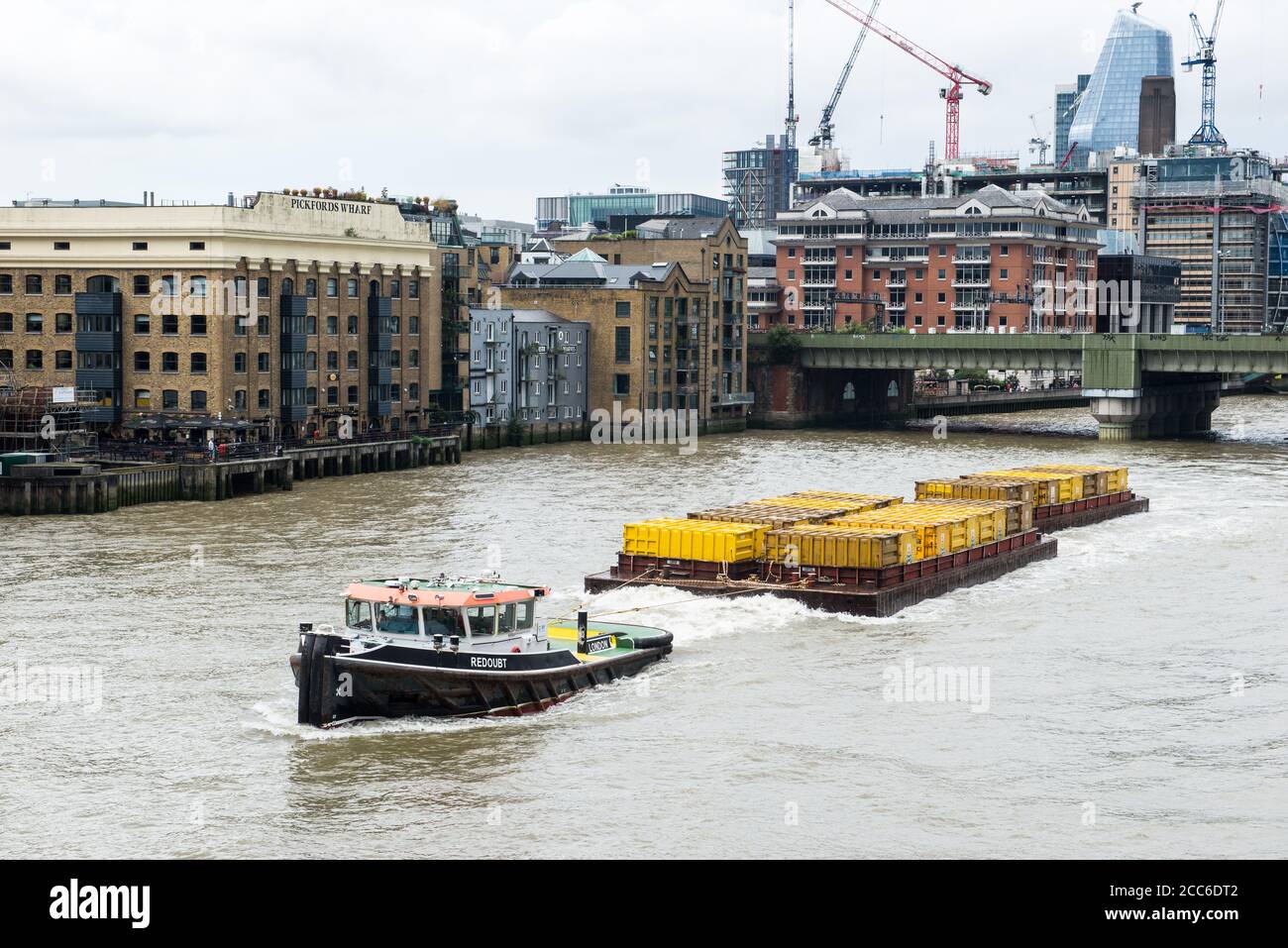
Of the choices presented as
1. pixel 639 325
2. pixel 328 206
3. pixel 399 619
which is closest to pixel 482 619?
pixel 399 619

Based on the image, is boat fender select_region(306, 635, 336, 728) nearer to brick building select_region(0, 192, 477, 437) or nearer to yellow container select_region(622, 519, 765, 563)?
yellow container select_region(622, 519, 765, 563)

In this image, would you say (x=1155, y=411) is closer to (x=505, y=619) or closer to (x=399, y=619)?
(x=505, y=619)

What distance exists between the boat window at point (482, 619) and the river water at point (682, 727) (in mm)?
2242

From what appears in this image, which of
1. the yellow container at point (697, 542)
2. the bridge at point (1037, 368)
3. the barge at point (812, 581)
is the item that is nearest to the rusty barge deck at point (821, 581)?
the barge at point (812, 581)

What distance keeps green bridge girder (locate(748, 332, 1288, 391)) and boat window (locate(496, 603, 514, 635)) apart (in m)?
100

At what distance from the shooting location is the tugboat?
40.1m

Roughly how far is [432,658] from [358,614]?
2.45 metres

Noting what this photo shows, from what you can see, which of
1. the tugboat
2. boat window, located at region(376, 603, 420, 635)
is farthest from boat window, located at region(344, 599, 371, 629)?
boat window, located at region(376, 603, 420, 635)

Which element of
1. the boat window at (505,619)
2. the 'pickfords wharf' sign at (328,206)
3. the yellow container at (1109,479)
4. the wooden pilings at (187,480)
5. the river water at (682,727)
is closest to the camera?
the river water at (682,727)

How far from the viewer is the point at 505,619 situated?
4253cm

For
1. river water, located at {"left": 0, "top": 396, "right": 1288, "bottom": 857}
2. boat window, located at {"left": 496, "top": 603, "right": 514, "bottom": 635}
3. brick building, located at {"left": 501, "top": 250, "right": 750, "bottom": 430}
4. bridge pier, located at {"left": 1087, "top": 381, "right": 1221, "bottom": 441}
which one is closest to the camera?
river water, located at {"left": 0, "top": 396, "right": 1288, "bottom": 857}

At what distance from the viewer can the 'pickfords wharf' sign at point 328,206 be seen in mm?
108438

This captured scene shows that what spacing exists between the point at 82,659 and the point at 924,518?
99.3 ft

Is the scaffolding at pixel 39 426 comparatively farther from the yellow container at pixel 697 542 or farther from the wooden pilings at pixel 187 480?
the yellow container at pixel 697 542
